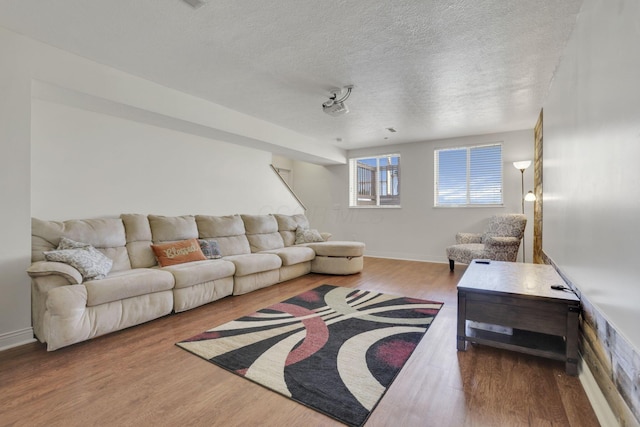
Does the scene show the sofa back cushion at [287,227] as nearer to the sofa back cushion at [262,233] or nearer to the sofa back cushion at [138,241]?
the sofa back cushion at [262,233]

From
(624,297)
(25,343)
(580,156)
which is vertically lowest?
(25,343)

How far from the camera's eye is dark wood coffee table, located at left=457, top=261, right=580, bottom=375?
1958 millimetres

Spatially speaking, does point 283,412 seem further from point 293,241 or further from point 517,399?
point 293,241

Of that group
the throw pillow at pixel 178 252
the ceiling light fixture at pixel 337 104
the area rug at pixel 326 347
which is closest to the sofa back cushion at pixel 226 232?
the throw pillow at pixel 178 252

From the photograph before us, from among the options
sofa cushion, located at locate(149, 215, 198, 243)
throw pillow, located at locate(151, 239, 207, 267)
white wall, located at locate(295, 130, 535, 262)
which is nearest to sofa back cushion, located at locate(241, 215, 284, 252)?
sofa cushion, located at locate(149, 215, 198, 243)

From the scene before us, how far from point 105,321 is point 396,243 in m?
5.31

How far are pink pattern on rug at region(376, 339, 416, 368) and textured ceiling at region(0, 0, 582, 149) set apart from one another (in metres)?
2.49

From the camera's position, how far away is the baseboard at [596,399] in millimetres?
1446

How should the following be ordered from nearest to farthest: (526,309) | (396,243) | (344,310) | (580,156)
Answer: (580,156), (526,309), (344,310), (396,243)

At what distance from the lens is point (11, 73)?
2420 mm

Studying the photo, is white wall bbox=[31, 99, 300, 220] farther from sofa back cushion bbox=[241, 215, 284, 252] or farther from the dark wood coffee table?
the dark wood coffee table

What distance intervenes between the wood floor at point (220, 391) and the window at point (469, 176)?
3.88 m

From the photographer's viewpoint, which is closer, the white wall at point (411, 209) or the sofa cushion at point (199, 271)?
the sofa cushion at point (199, 271)

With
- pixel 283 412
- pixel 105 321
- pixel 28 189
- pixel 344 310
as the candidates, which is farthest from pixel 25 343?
pixel 344 310
